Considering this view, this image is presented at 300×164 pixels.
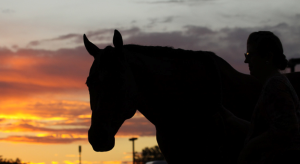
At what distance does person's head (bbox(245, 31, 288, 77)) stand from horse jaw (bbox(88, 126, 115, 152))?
1510 millimetres

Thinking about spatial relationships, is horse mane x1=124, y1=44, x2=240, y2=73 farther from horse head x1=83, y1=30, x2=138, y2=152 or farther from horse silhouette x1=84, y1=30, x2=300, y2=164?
horse head x1=83, y1=30, x2=138, y2=152

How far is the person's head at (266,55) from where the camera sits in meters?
2.84

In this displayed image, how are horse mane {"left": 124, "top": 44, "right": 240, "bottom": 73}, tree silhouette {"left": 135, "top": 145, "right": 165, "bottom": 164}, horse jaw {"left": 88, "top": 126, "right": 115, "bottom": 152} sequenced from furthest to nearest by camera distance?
tree silhouette {"left": 135, "top": 145, "right": 165, "bottom": 164} < horse mane {"left": 124, "top": 44, "right": 240, "bottom": 73} < horse jaw {"left": 88, "top": 126, "right": 115, "bottom": 152}

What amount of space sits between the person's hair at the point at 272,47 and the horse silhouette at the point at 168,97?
0.99 m

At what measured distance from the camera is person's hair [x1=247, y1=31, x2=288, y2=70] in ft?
9.29

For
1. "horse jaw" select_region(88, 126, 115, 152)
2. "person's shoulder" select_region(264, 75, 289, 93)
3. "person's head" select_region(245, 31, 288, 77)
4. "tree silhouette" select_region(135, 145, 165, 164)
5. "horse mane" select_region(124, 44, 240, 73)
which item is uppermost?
"horse mane" select_region(124, 44, 240, 73)

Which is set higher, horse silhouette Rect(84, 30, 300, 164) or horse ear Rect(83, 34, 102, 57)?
horse ear Rect(83, 34, 102, 57)

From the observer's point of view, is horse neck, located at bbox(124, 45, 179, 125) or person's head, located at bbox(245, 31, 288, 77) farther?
horse neck, located at bbox(124, 45, 179, 125)

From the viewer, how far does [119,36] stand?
11.9 ft

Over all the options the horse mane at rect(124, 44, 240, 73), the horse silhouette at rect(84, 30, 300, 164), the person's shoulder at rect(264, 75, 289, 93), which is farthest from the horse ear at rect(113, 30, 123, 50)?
the person's shoulder at rect(264, 75, 289, 93)

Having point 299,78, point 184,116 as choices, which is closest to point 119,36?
point 184,116

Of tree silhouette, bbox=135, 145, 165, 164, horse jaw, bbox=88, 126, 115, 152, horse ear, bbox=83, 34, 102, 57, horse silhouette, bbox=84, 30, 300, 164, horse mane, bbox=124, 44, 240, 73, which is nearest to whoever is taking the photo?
horse jaw, bbox=88, 126, 115, 152

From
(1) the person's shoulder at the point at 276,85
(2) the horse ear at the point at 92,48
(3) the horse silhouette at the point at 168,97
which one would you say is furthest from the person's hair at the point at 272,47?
(2) the horse ear at the point at 92,48

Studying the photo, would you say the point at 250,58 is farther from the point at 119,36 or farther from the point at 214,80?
the point at 119,36
